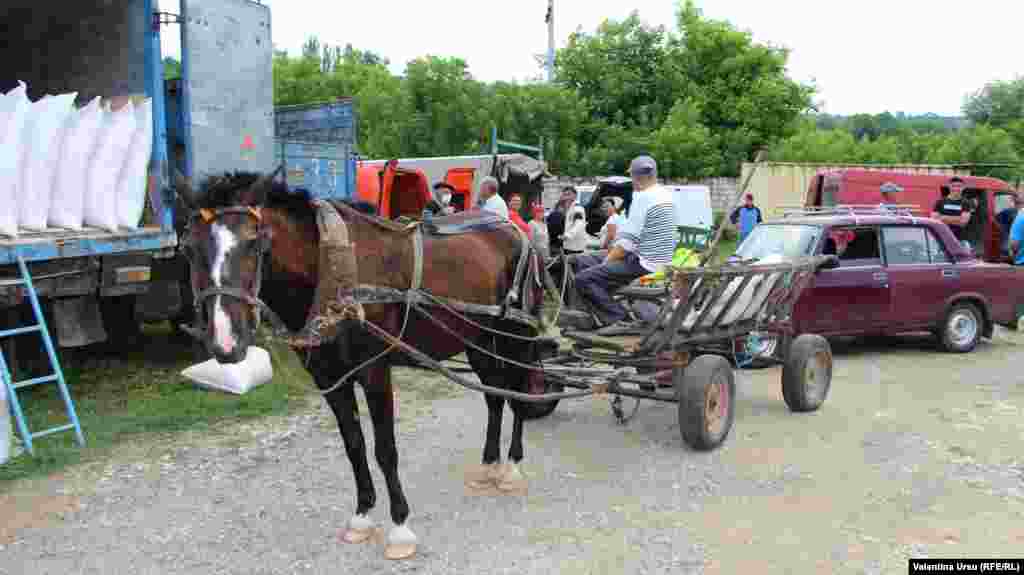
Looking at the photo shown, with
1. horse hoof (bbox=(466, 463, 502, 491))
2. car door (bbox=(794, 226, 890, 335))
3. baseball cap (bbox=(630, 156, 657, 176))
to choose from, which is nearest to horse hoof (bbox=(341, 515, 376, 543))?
horse hoof (bbox=(466, 463, 502, 491))

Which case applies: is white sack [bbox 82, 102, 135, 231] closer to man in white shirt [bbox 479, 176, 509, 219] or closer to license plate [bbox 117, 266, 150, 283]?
license plate [bbox 117, 266, 150, 283]

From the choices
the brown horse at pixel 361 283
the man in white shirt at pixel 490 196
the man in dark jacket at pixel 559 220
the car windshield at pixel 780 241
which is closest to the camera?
the brown horse at pixel 361 283

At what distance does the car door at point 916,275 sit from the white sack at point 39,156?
825 centimetres

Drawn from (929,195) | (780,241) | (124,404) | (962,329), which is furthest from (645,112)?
(124,404)

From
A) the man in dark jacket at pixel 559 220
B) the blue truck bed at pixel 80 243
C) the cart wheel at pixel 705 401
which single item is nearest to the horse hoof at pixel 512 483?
the cart wheel at pixel 705 401

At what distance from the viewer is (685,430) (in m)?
5.86

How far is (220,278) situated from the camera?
3.54 m

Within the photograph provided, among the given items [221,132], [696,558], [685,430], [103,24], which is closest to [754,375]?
[685,430]

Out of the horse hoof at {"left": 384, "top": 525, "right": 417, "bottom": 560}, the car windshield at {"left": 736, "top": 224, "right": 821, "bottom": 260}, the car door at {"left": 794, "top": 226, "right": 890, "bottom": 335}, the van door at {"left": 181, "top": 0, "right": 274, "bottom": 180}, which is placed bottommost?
the horse hoof at {"left": 384, "top": 525, "right": 417, "bottom": 560}

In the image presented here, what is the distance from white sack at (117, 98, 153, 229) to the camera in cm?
689

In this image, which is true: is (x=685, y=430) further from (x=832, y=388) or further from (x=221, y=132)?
(x=221, y=132)

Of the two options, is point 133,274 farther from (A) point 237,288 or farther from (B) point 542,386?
(A) point 237,288

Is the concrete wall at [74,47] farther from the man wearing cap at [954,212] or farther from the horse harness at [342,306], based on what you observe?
the man wearing cap at [954,212]

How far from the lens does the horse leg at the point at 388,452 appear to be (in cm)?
432
